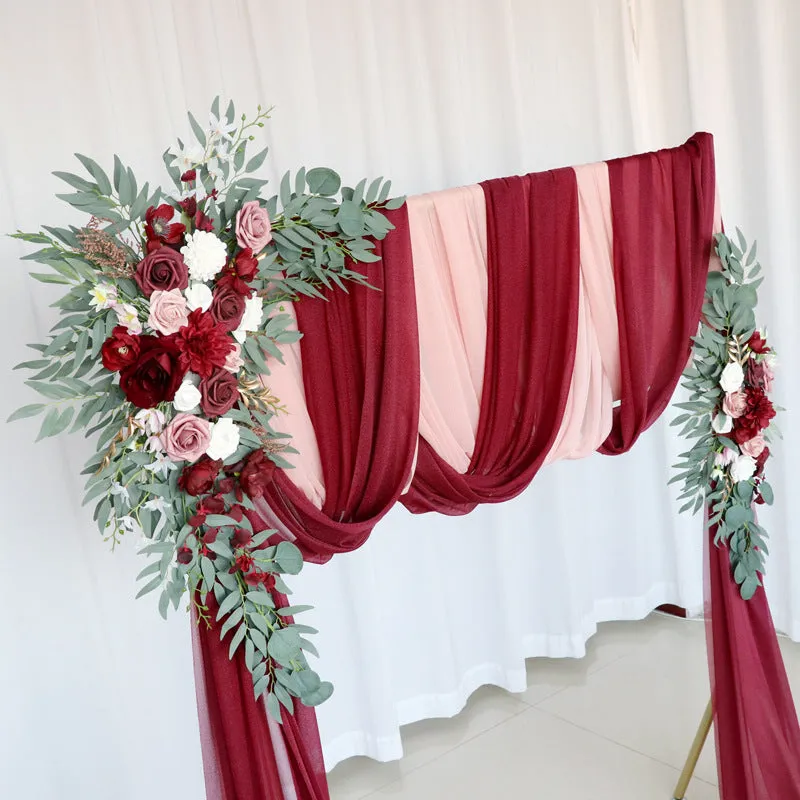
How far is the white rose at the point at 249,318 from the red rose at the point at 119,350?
19 centimetres

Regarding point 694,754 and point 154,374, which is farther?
point 694,754

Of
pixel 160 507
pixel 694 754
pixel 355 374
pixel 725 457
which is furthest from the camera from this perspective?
pixel 694 754

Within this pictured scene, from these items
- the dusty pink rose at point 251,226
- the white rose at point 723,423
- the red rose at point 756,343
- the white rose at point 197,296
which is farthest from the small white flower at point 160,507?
the red rose at point 756,343

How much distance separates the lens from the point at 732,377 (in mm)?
2072

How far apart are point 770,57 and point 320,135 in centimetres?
149

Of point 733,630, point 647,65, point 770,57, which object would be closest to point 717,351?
point 733,630

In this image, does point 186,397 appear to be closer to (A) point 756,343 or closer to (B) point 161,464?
(B) point 161,464

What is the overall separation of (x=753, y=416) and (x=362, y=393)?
93 cm

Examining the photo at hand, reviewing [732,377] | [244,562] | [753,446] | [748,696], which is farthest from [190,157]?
[748,696]

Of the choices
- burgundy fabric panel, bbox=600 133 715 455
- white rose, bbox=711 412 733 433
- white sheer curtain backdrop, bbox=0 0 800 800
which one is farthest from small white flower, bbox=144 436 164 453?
white rose, bbox=711 412 733 433

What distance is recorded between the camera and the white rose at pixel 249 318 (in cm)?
168

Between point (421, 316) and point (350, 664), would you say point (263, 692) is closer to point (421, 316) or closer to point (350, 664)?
point (421, 316)

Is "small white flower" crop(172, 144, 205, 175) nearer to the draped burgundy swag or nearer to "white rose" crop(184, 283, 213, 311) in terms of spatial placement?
"white rose" crop(184, 283, 213, 311)

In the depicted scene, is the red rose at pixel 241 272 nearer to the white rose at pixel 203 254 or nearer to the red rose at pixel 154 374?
the white rose at pixel 203 254
